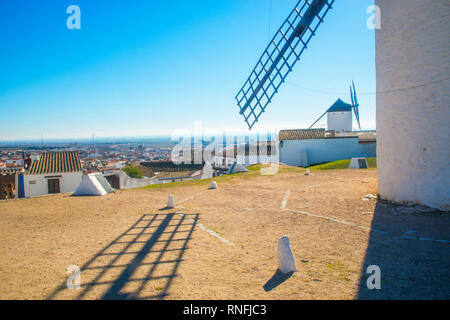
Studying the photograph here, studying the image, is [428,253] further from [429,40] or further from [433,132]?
[429,40]

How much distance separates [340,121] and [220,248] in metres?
43.0

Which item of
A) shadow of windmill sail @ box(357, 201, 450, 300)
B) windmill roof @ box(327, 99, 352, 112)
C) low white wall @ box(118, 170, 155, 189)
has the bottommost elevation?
low white wall @ box(118, 170, 155, 189)

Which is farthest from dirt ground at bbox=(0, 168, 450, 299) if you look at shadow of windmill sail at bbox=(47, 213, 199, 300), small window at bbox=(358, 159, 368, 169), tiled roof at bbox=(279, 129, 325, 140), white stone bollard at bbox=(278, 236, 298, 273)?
tiled roof at bbox=(279, 129, 325, 140)

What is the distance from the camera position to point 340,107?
44594 mm

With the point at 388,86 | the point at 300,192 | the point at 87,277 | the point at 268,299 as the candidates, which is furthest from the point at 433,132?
the point at 87,277

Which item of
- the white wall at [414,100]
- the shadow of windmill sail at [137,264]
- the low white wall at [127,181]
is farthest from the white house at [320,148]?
the shadow of windmill sail at [137,264]

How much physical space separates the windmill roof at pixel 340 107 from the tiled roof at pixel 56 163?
37.4 metres

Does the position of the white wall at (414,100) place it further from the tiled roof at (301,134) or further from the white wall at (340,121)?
the white wall at (340,121)

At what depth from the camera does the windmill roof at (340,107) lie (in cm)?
4422

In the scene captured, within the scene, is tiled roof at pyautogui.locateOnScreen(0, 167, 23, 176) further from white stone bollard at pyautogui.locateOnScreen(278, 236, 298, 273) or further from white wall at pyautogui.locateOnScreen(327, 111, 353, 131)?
white wall at pyautogui.locateOnScreen(327, 111, 353, 131)

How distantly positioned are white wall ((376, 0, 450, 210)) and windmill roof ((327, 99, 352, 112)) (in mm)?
37417

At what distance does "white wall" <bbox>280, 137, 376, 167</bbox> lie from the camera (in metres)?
31.4

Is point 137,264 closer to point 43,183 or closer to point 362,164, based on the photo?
point 362,164

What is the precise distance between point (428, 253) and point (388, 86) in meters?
5.98
